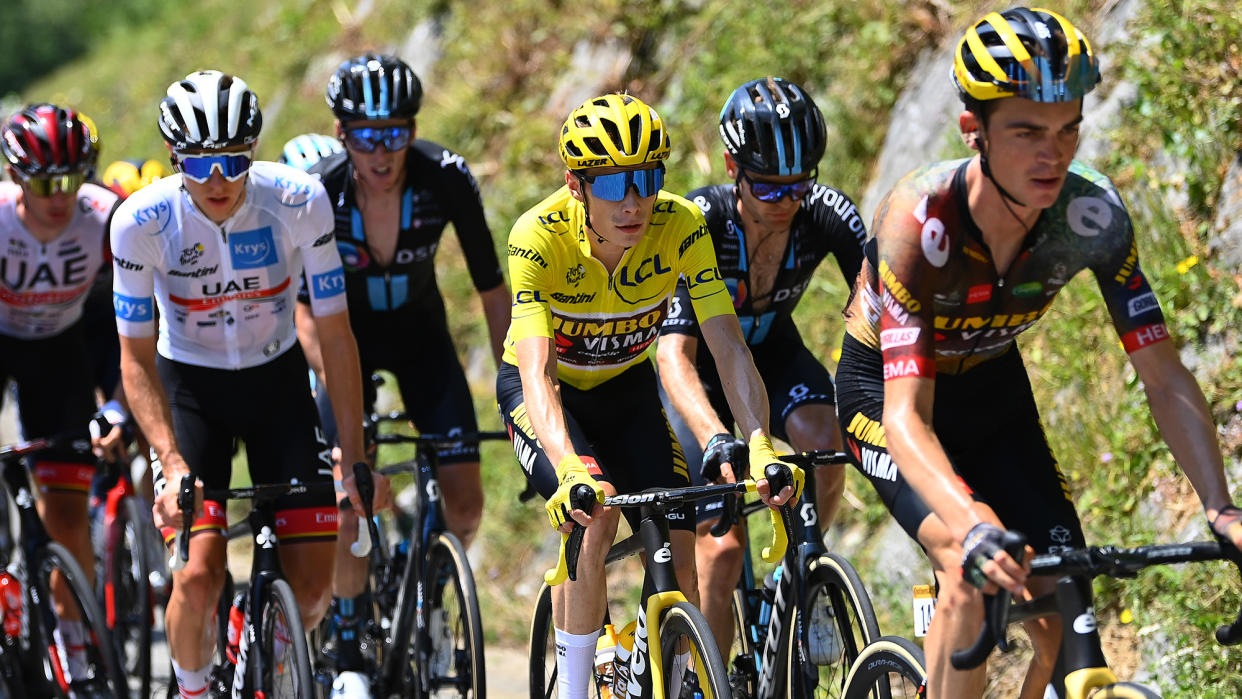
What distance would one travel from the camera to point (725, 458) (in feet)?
13.5

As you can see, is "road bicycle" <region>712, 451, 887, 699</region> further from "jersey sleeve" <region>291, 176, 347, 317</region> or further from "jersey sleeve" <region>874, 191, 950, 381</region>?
"jersey sleeve" <region>291, 176, 347, 317</region>

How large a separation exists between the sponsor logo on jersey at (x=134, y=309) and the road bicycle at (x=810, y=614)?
2255mm

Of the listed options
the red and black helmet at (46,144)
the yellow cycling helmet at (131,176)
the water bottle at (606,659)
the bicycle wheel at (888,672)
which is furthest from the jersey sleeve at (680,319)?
the yellow cycling helmet at (131,176)

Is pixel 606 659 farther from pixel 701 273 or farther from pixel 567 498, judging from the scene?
pixel 701 273

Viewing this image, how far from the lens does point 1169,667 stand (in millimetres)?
5020

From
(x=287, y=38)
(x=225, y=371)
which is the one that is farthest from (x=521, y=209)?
(x=287, y=38)

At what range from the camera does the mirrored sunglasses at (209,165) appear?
492cm

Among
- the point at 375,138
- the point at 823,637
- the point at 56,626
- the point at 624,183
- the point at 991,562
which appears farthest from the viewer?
the point at 56,626

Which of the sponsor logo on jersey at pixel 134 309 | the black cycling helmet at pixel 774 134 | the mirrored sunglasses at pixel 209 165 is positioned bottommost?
the sponsor logo on jersey at pixel 134 309

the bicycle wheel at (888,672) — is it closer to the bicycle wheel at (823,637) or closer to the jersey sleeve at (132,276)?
the bicycle wheel at (823,637)

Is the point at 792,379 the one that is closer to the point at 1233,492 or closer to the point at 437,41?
the point at 1233,492

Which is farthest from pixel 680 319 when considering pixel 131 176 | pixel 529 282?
pixel 131 176

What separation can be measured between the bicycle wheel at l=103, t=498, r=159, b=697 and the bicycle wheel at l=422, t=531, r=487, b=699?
4.71ft

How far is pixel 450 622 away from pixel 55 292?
2605 millimetres
